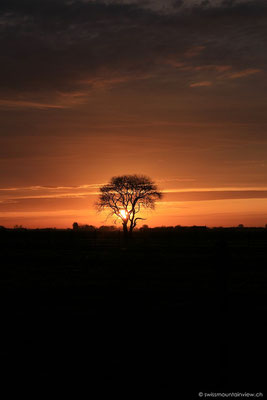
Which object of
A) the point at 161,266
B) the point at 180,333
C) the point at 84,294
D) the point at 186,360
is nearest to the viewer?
the point at 186,360

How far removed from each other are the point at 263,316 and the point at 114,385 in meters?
5.79

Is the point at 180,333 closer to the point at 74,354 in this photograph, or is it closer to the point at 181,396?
the point at 74,354

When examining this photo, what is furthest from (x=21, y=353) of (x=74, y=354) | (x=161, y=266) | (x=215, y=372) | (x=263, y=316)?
(x=161, y=266)

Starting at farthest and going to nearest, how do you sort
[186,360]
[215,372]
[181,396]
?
[186,360] < [215,372] < [181,396]

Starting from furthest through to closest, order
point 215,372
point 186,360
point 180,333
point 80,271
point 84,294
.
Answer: point 80,271 < point 84,294 < point 180,333 < point 186,360 < point 215,372

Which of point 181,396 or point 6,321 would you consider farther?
point 6,321

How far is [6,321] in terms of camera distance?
10711 mm

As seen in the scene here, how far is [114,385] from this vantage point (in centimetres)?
670

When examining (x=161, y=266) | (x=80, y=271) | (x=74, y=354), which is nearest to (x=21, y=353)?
(x=74, y=354)

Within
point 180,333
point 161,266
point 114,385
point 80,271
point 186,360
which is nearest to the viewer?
point 114,385

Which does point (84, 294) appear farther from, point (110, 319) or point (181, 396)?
point (181, 396)

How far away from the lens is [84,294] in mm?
14711

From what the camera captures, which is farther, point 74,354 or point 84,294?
point 84,294

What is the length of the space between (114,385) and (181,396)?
1.09 meters
